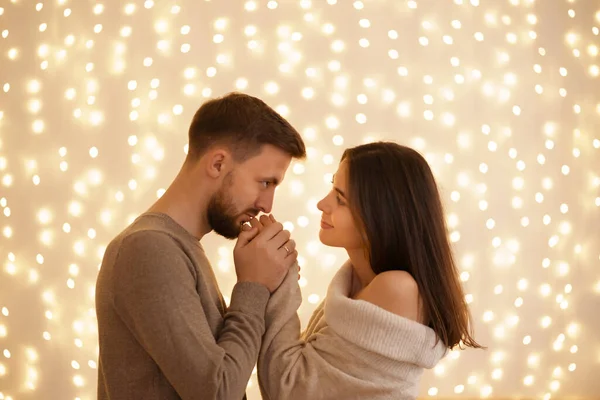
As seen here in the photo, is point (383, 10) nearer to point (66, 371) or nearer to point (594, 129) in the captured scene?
point (594, 129)

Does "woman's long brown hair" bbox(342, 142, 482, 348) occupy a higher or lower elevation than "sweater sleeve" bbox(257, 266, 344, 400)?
higher

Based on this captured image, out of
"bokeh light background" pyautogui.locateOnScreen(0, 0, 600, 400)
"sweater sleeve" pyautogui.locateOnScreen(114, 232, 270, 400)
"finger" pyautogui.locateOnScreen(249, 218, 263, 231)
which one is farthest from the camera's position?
"bokeh light background" pyautogui.locateOnScreen(0, 0, 600, 400)

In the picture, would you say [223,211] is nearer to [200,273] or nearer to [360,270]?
[200,273]

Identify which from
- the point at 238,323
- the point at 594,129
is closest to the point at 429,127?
the point at 594,129

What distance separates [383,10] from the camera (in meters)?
1.85

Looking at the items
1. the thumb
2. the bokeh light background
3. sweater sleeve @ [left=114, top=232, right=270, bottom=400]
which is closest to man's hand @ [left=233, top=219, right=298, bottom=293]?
the thumb

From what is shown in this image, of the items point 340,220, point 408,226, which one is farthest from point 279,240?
point 408,226

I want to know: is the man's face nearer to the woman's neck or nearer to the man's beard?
the man's beard

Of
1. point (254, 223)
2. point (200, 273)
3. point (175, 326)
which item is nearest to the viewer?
point (175, 326)

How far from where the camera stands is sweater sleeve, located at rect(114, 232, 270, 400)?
1009 mm

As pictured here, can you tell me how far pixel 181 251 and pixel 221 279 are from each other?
2.20 ft

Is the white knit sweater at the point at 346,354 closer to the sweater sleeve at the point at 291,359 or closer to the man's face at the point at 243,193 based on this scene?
the sweater sleeve at the point at 291,359

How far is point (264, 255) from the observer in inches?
Answer: 47.3

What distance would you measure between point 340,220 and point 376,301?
18 cm
